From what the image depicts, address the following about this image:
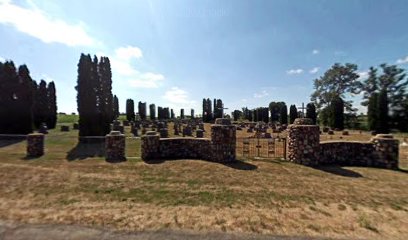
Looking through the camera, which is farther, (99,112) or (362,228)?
(99,112)

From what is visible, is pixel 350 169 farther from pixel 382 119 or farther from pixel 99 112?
pixel 382 119

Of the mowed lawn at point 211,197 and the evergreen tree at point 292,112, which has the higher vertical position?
the evergreen tree at point 292,112

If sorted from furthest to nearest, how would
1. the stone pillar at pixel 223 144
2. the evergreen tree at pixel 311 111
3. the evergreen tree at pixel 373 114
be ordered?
the evergreen tree at pixel 311 111
the evergreen tree at pixel 373 114
the stone pillar at pixel 223 144

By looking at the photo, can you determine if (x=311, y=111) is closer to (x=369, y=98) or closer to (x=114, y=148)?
(x=369, y=98)

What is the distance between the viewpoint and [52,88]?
37.7 metres

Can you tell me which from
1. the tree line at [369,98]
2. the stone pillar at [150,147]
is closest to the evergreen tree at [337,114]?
the tree line at [369,98]

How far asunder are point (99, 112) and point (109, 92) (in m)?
6.05

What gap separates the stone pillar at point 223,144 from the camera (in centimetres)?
1291

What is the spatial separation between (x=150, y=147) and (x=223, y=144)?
365 cm

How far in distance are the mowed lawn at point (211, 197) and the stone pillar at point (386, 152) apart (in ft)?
1.85

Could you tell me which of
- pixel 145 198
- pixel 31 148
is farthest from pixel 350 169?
pixel 31 148

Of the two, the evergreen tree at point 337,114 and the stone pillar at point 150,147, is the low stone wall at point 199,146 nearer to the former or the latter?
the stone pillar at point 150,147

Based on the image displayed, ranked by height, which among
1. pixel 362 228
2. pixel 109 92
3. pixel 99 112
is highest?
pixel 109 92

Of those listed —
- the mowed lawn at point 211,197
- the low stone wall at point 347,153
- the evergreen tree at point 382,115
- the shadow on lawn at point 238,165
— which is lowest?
the mowed lawn at point 211,197
